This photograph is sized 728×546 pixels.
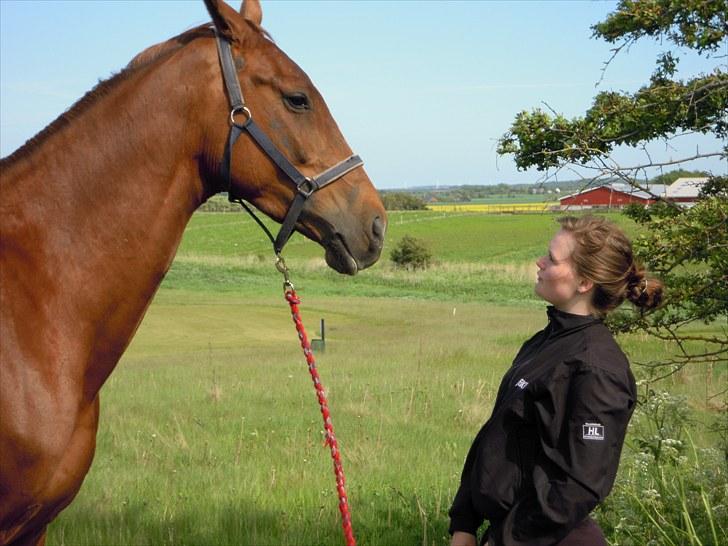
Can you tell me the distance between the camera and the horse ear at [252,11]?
334 cm

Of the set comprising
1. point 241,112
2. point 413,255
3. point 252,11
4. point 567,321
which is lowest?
point 413,255

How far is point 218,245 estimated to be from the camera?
5969cm

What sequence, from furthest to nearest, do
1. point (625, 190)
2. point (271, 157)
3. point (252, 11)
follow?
point (625, 190) → point (252, 11) → point (271, 157)

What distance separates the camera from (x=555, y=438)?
2.50 metres

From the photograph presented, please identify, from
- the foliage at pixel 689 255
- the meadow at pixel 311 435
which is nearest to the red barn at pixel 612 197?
the foliage at pixel 689 255

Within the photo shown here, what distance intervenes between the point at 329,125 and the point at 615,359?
140 cm

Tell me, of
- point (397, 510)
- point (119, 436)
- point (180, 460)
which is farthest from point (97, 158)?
point (119, 436)

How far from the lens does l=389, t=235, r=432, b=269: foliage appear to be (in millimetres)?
40375

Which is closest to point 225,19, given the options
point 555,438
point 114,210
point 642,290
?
point 114,210

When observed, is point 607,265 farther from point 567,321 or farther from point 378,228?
point 378,228

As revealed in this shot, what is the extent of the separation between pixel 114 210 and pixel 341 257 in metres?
0.85

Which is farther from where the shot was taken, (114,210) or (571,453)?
(114,210)

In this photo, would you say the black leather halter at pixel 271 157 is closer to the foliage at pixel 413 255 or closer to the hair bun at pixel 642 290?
the hair bun at pixel 642 290

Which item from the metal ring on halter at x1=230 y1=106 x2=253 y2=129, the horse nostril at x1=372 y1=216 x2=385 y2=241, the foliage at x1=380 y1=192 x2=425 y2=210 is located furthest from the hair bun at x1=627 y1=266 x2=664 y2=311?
the foliage at x1=380 y1=192 x2=425 y2=210
